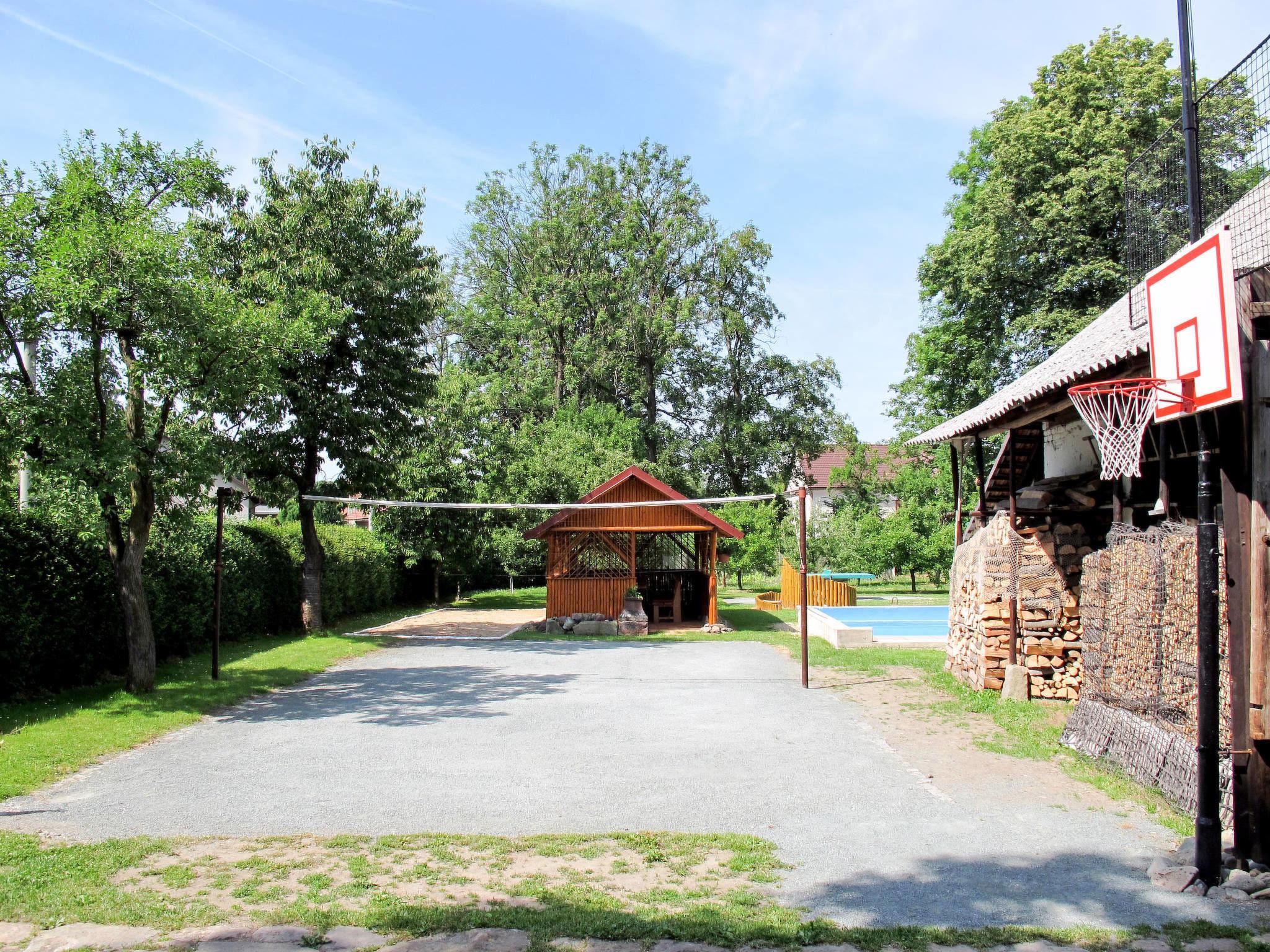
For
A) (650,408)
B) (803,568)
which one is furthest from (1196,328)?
(650,408)

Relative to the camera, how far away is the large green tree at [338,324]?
17.2 metres

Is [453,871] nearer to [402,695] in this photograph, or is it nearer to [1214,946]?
[1214,946]

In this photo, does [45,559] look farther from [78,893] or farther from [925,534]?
[925,534]

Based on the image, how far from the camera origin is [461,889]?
15.7 feet

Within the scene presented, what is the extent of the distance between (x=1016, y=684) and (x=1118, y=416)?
15.5 feet

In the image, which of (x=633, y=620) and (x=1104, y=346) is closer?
(x=1104, y=346)

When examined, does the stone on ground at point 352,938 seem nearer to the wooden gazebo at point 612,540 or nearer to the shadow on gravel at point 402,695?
the shadow on gravel at point 402,695

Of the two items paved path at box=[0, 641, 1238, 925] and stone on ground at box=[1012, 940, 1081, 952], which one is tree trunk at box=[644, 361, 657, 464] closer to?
paved path at box=[0, 641, 1238, 925]

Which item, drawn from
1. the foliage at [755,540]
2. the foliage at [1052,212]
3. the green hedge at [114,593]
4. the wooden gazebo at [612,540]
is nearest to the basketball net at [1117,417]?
the green hedge at [114,593]

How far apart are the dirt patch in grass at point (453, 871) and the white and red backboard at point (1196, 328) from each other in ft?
12.3

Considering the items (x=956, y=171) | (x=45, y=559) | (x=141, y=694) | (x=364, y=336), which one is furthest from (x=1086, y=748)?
(x=956, y=171)

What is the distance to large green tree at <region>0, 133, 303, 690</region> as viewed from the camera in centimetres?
912

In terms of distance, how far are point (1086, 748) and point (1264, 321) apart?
4.29m

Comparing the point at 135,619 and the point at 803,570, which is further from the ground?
the point at 803,570
